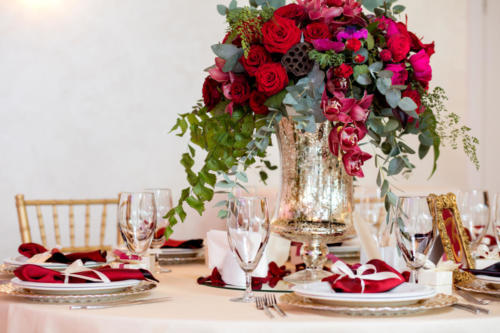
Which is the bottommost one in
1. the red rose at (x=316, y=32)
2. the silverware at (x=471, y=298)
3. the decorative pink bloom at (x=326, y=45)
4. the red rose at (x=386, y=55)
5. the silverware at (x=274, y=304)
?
the silverware at (x=274, y=304)

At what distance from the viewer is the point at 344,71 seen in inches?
54.3

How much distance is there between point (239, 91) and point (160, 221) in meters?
0.44

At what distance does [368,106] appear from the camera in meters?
1.41

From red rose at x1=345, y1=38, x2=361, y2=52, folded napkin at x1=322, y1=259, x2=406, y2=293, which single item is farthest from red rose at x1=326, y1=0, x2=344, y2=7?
folded napkin at x1=322, y1=259, x2=406, y2=293

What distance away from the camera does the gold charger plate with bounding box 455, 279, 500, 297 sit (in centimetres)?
122

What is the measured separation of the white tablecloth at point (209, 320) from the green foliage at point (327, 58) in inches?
22.1

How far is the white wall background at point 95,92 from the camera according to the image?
3.47m

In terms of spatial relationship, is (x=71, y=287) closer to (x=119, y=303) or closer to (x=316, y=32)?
(x=119, y=303)

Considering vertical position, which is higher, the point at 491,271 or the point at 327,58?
the point at 327,58

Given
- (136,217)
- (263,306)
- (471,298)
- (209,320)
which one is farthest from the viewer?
(136,217)

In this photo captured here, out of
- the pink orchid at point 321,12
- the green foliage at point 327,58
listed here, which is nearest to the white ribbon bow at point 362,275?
the green foliage at point 327,58

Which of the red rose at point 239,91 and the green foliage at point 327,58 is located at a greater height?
the green foliage at point 327,58

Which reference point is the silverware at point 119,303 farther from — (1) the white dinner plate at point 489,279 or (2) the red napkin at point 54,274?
(1) the white dinner plate at point 489,279

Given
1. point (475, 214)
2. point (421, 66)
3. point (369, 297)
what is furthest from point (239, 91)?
point (475, 214)
